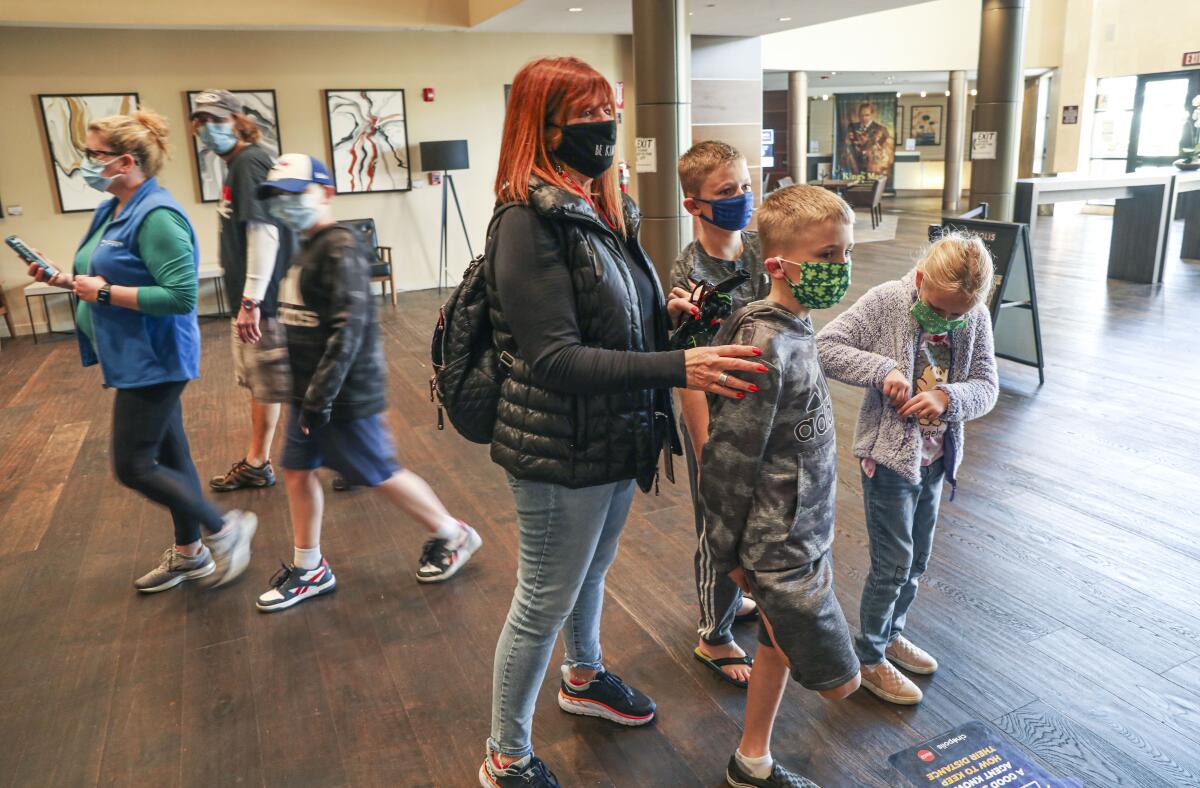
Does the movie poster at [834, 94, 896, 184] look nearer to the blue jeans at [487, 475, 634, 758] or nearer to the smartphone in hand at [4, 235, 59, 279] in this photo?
the smartphone in hand at [4, 235, 59, 279]

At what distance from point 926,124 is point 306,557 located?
23.8 metres

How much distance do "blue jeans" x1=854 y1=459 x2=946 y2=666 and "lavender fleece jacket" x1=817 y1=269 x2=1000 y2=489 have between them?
0.06 meters

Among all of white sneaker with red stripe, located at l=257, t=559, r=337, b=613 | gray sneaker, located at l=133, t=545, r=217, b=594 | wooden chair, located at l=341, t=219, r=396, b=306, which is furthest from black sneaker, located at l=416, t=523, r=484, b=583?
wooden chair, located at l=341, t=219, r=396, b=306

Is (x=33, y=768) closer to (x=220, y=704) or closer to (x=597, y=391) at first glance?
(x=220, y=704)

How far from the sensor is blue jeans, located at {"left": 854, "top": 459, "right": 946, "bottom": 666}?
2.02 m

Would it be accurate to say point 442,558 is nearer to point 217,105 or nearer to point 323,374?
point 323,374

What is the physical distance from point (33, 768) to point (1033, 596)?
9.06ft

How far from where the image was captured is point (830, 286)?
1542mm

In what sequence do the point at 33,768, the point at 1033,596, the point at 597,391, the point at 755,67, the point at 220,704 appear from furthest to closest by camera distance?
the point at 755,67, the point at 1033,596, the point at 220,704, the point at 33,768, the point at 597,391

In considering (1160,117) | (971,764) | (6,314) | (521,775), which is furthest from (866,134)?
(521,775)

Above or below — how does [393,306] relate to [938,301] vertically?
below

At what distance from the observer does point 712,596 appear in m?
2.24

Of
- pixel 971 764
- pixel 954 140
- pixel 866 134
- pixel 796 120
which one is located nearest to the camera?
pixel 971 764

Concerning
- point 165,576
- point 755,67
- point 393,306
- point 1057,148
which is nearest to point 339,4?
point 393,306
